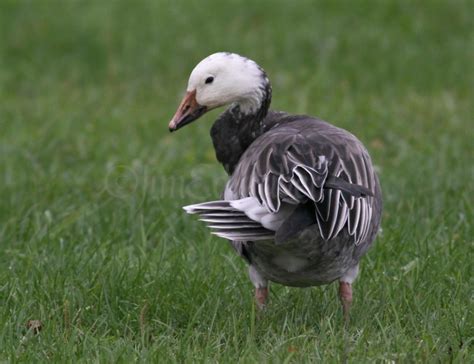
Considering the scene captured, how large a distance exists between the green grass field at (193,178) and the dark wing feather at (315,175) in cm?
53

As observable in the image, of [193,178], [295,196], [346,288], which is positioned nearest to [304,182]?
[295,196]

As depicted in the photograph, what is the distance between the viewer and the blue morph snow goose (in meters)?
4.22

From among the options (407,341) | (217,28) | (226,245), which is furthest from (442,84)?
(407,341)

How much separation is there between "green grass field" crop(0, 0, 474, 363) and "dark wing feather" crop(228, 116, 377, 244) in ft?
1.72

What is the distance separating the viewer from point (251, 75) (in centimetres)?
507

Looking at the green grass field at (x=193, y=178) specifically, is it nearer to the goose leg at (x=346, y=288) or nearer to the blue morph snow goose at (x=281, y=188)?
the goose leg at (x=346, y=288)

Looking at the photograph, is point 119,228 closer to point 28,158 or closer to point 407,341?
point 28,158

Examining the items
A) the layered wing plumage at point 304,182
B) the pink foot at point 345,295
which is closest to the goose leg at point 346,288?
the pink foot at point 345,295

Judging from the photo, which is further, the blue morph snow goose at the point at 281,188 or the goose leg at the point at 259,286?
the goose leg at the point at 259,286

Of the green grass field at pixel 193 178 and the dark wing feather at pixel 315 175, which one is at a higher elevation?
the dark wing feather at pixel 315 175

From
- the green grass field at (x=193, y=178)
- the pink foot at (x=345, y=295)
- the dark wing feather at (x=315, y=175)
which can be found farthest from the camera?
the pink foot at (x=345, y=295)

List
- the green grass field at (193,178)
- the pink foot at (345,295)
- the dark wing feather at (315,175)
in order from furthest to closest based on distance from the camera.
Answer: the pink foot at (345,295) → the green grass field at (193,178) → the dark wing feather at (315,175)

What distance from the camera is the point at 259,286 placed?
4938 millimetres

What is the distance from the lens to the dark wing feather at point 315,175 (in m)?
4.20
